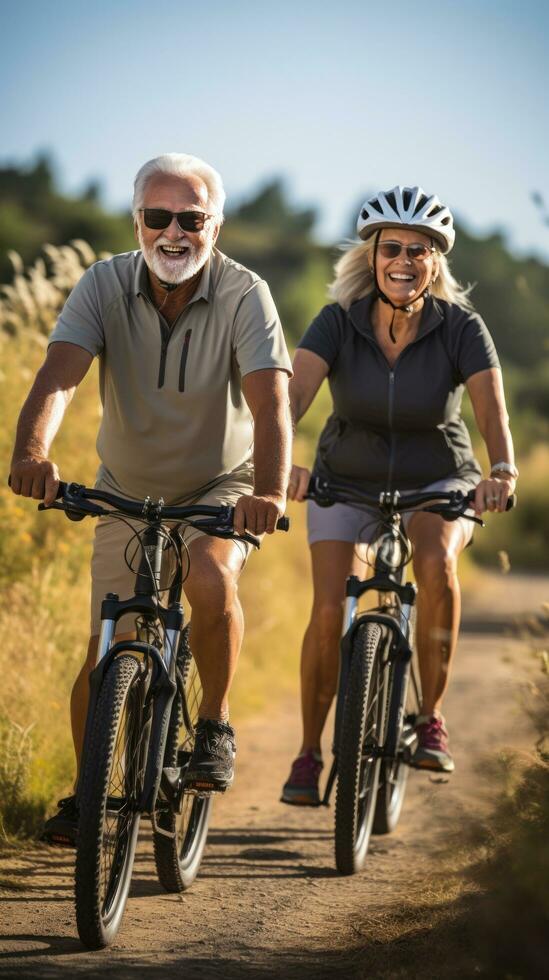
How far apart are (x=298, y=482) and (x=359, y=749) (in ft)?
3.74

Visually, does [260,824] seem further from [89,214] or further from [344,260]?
[89,214]

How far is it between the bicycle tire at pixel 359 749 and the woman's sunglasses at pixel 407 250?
153cm

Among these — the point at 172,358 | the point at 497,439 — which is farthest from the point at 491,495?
the point at 172,358

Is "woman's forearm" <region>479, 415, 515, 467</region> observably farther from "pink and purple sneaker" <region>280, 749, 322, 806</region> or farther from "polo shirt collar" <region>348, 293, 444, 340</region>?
"pink and purple sneaker" <region>280, 749, 322, 806</region>

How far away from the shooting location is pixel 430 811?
684 cm

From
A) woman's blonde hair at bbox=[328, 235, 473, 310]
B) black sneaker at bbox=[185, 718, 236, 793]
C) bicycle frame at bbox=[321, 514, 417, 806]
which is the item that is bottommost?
black sneaker at bbox=[185, 718, 236, 793]

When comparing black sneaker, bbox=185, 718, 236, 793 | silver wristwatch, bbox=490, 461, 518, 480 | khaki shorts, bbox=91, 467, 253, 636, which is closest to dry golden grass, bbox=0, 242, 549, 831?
khaki shorts, bbox=91, 467, 253, 636

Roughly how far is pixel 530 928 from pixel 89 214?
2281 inches

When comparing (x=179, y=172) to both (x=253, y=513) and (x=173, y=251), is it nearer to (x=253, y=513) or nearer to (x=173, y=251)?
(x=173, y=251)

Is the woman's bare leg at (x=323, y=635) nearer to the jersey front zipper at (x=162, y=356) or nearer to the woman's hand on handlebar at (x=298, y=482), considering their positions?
the woman's hand on handlebar at (x=298, y=482)

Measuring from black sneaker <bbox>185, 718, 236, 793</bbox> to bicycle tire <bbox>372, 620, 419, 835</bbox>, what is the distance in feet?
3.32

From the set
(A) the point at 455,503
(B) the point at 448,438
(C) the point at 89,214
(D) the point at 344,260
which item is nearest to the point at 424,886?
(A) the point at 455,503

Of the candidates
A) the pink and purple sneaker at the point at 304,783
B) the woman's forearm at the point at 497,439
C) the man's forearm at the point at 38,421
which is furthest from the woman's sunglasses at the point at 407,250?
the pink and purple sneaker at the point at 304,783

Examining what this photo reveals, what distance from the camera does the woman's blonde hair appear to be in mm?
6254
